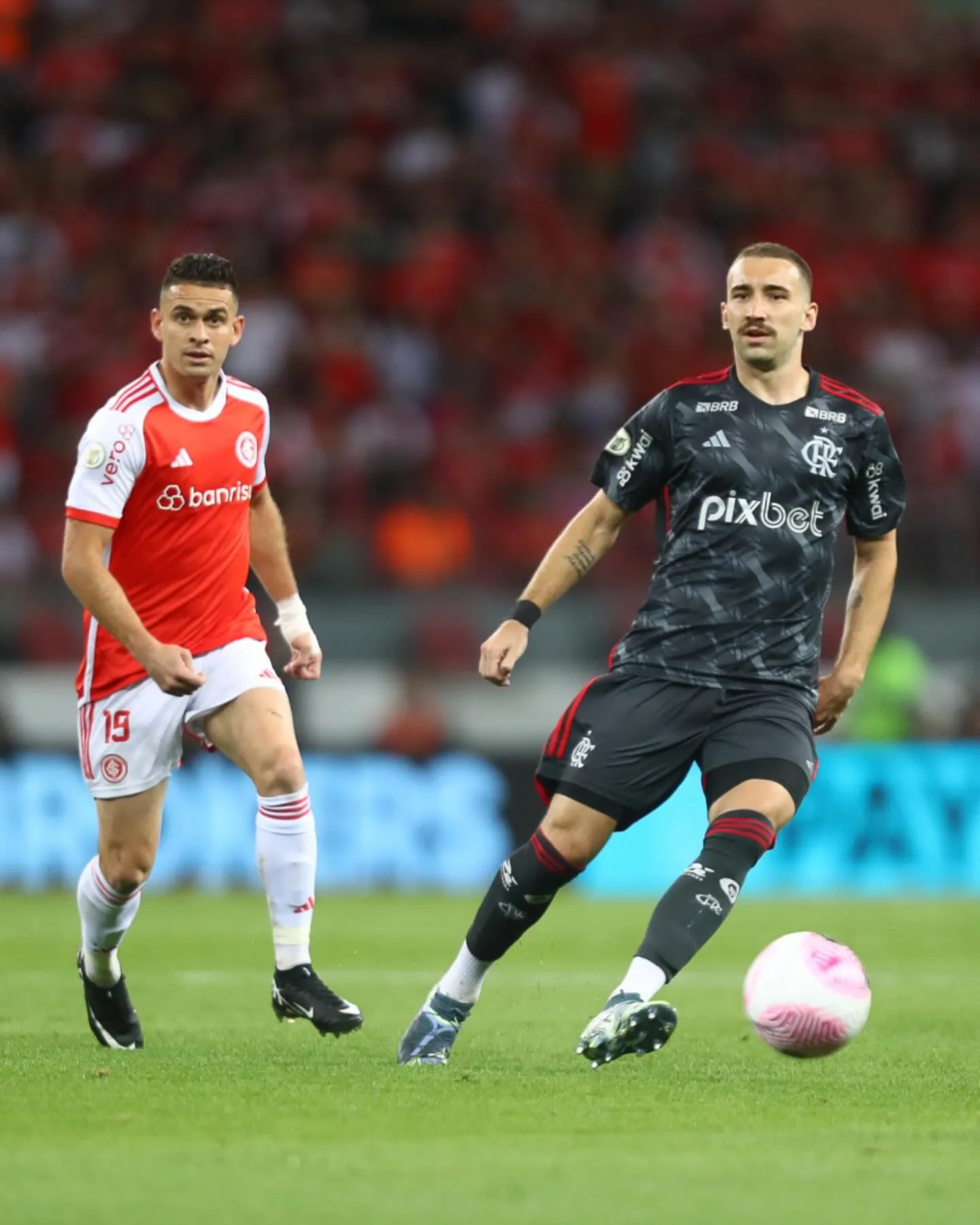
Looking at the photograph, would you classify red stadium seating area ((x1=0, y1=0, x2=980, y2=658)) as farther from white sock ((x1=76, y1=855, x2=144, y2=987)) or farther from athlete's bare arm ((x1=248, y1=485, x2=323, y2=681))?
white sock ((x1=76, y1=855, x2=144, y2=987))

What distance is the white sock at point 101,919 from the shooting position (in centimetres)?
674

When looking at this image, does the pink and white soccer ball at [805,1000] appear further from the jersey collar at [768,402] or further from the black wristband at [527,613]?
the jersey collar at [768,402]

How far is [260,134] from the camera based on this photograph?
19.4 metres

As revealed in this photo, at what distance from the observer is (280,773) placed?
21.5 ft

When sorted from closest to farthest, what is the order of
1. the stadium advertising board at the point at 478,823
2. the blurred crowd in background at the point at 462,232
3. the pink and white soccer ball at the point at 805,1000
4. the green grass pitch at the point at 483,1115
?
1. the green grass pitch at the point at 483,1115
2. the pink and white soccer ball at the point at 805,1000
3. the stadium advertising board at the point at 478,823
4. the blurred crowd in background at the point at 462,232

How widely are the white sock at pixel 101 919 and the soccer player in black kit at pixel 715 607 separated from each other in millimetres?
1085

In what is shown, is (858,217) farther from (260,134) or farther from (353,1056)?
(353,1056)

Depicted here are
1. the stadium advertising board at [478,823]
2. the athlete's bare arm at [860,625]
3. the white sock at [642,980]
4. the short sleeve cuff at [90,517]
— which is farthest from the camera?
the stadium advertising board at [478,823]

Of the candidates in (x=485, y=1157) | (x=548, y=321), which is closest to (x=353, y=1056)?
(x=485, y=1157)

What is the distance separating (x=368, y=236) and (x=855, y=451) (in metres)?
12.9

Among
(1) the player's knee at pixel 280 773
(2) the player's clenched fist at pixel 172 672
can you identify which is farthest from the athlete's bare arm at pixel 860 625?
(2) the player's clenched fist at pixel 172 672

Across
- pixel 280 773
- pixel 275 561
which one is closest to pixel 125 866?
pixel 280 773

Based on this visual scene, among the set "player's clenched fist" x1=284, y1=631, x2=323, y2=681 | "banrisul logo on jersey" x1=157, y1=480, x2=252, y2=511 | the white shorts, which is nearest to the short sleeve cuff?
"banrisul logo on jersey" x1=157, y1=480, x2=252, y2=511

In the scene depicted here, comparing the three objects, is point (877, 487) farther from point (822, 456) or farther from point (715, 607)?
point (715, 607)
